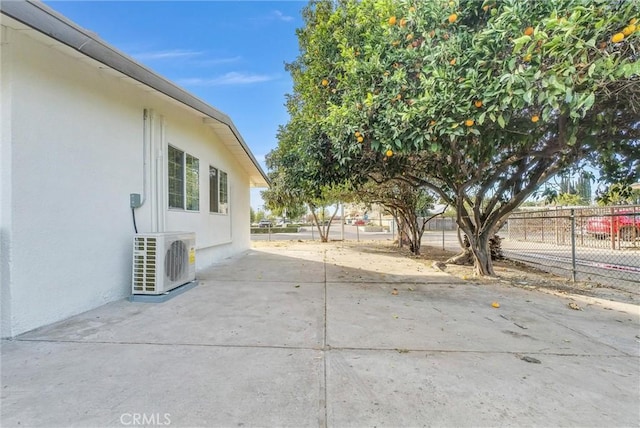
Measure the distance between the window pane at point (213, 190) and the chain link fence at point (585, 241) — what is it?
8327 millimetres

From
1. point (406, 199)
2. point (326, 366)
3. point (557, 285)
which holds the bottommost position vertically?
point (557, 285)

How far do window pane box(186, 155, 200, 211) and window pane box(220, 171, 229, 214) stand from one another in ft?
6.30

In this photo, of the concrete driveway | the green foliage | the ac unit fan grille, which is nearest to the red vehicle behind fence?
the green foliage

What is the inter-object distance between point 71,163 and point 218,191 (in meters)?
5.29

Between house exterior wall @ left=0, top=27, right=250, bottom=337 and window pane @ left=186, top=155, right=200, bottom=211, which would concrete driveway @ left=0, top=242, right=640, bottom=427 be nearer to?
house exterior wall @ left=0, top=27, right=250, bottom=337

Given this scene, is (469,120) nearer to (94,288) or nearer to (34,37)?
(34,37)

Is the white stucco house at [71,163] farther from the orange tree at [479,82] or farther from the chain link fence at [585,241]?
the chain link fence at [585,241]

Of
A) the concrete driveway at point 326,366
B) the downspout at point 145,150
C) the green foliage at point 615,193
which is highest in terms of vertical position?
the downspout at point 145,150

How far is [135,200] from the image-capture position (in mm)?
4832

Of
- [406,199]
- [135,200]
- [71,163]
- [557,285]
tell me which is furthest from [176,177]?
[406,199]

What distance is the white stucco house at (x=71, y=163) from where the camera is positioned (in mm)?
3084

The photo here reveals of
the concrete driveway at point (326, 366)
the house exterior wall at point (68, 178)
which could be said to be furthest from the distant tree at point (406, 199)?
the house exterior wall at point (68, 178)

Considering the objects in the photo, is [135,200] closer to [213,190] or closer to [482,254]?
[213,190]

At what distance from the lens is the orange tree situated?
2975 millimetres
